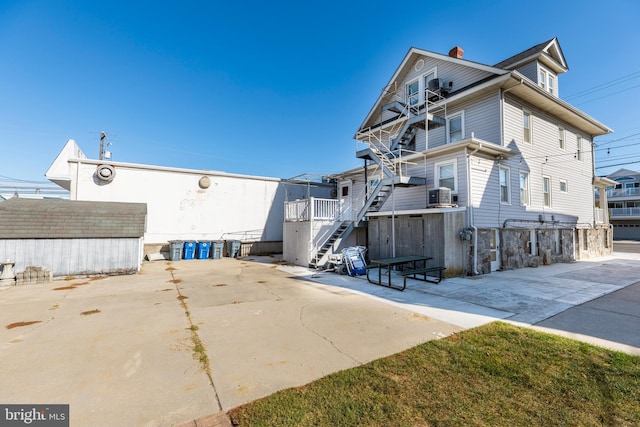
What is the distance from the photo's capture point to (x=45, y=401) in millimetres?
2643

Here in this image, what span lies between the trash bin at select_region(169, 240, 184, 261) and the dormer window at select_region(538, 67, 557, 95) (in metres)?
19.1

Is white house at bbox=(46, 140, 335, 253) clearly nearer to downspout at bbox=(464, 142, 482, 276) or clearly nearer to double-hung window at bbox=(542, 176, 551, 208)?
downspout at bbox=(464, 142, 482, 276)

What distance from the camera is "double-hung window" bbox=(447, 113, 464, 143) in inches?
481

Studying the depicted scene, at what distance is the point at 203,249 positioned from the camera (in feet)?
47.3

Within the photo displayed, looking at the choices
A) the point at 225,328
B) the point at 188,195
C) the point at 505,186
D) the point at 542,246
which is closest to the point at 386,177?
the point at 505,186

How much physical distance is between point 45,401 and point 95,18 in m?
13.7

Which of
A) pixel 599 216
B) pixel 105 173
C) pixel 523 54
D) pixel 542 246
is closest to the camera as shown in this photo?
pixel 542 246

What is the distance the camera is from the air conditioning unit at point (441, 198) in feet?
31.3

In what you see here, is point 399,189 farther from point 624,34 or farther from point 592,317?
point 624,34

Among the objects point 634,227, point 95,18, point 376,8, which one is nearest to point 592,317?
point 376,8

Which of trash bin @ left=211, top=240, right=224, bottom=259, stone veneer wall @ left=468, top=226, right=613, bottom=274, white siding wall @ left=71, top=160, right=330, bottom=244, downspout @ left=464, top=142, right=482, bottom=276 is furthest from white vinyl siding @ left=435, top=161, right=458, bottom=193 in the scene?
trash bin @ left=211, top=240, right=224, bottom=259

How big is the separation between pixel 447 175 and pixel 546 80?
8.28m

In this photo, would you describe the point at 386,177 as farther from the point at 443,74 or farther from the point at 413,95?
the point at 443,74

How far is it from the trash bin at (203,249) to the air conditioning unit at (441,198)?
36.8 feet
